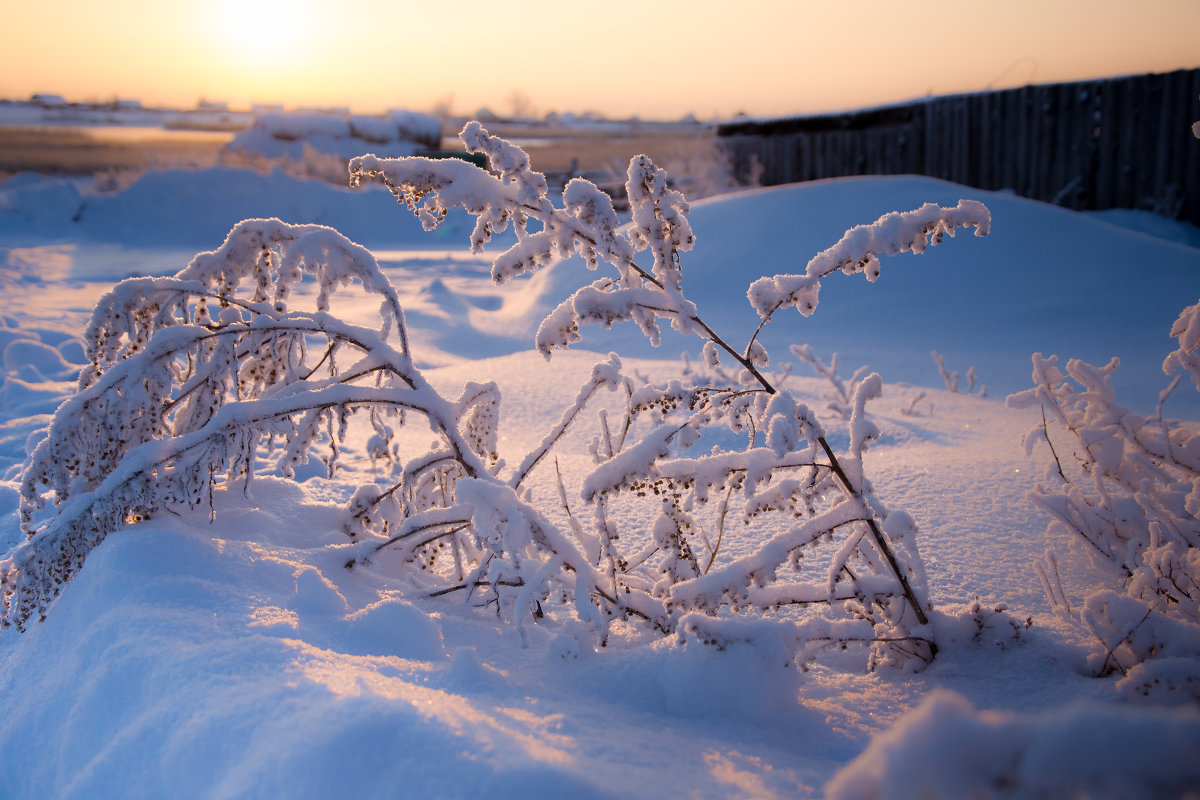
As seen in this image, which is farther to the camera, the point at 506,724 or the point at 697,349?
the point at 697,349

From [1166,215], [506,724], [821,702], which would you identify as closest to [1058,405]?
[821,702]

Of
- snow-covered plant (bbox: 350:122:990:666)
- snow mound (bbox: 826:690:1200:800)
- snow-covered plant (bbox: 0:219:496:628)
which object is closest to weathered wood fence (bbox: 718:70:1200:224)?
snow-covered plant (bbox: 350:122:990:666)

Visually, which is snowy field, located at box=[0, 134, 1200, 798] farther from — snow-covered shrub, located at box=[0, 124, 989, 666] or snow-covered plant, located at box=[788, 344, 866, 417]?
snow-covered plant, located at box=[788, 344, 866, 417]

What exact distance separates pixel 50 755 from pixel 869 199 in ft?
28.0

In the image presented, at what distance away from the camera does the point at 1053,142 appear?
1162 cm

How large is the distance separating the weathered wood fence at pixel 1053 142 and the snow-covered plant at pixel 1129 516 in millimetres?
10806

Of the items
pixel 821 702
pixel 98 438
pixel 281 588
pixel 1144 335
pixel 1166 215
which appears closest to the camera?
pixel 821 702

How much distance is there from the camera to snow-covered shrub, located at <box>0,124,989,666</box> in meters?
1.41

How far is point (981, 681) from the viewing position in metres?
1.45

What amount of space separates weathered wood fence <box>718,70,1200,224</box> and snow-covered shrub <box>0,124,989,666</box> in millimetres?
11644

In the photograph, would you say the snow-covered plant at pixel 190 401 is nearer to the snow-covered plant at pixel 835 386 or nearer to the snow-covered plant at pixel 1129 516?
the snow-covered plant at pixel 1129 516

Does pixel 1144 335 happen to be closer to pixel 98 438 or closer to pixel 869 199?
pixel 869 199

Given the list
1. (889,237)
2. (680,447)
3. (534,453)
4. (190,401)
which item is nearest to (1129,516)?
(889,237)

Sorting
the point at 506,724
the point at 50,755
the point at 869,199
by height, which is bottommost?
the point at 50,755
